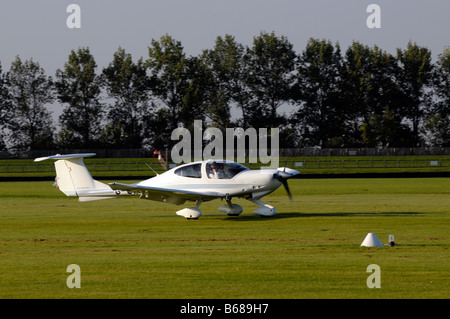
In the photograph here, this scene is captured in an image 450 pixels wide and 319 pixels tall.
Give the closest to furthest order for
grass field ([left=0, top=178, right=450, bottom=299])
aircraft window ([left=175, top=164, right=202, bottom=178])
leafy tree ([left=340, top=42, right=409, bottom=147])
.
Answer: grass field ([left=0, top=178, right=450, bottom=299]) < aircraft window ([left=175, top=164, right=202, bottom=178]) < leafy tree ([left=340, top=42, right=409, bottom=147])

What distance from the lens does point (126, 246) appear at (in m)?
19.3

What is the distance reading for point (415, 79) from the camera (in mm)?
115688

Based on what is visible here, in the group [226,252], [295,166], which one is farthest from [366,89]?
[226,252]

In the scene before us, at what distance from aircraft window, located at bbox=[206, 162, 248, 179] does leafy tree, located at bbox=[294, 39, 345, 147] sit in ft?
284

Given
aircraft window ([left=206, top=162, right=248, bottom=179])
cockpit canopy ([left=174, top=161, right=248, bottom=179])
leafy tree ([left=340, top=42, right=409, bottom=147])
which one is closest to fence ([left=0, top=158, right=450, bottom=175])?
leafy tree ([left=340, top=42, right=409, bottom=147])

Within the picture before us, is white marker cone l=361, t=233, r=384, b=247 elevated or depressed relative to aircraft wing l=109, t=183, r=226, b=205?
depressed

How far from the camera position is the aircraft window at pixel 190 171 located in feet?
88.5

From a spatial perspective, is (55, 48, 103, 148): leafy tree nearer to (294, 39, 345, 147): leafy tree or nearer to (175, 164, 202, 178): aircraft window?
(294, 39, 345, 147): leafy tree

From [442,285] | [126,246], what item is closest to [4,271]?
[126,246]

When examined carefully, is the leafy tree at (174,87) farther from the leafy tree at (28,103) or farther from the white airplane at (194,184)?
the white airplane at (194,184)

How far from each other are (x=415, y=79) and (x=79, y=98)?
169ft

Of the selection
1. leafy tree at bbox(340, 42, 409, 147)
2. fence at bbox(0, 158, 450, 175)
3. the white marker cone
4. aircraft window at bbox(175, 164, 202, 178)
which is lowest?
fence at bbox(0, 158, 450, 175)

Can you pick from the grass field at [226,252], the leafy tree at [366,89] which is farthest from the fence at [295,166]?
the grass field at [226,252]

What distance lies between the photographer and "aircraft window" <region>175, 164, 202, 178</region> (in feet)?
88.5
